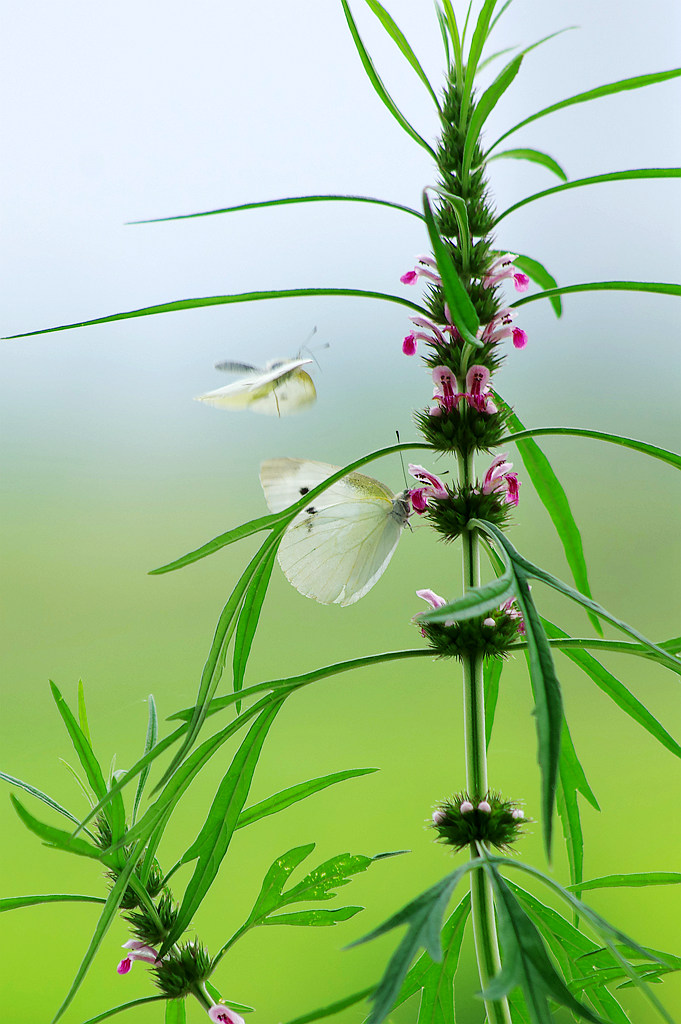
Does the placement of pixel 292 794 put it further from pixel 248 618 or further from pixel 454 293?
pixel 454 293

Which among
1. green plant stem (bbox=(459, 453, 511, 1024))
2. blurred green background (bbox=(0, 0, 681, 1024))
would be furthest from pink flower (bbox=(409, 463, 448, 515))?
blurred green background (bbox=(0, 0, 681, 1024))

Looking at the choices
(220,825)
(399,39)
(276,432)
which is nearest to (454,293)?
(399,39)

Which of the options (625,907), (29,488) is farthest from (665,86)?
(625,907)

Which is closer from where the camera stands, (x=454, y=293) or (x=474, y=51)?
(x=454, y=293)

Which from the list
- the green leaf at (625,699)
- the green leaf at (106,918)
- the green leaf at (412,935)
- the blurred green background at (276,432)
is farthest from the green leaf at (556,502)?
the blurred green background at (276,432)

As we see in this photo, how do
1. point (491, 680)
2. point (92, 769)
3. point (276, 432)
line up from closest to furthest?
point (92, 769) → point (491, 680) → point (276, 432)

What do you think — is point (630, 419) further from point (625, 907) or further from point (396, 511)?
point (396, 511)
